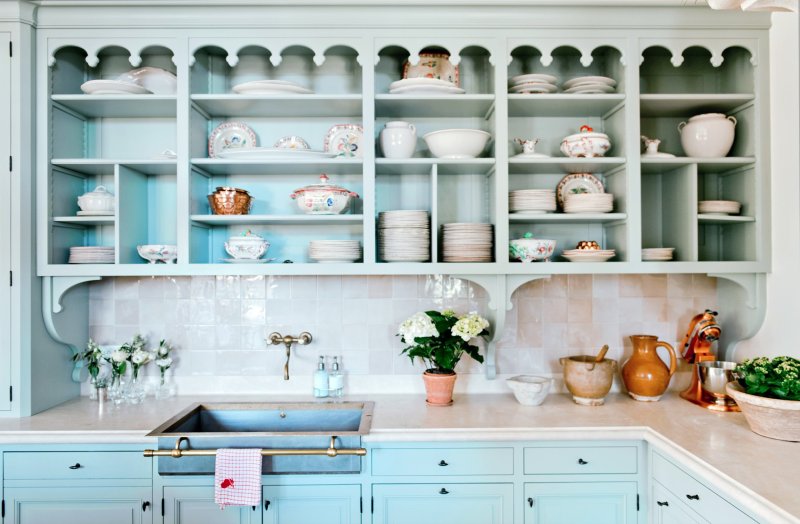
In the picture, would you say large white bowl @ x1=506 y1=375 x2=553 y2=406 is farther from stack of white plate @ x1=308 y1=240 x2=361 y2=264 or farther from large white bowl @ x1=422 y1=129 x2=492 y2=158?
large white bowl @ x1=422 y1=129 x2=492 y2=158

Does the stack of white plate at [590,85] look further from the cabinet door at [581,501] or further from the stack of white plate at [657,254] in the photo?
the cabinet door at [581,501]

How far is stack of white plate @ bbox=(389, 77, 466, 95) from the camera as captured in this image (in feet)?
7.02

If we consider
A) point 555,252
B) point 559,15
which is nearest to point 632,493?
point 555,252

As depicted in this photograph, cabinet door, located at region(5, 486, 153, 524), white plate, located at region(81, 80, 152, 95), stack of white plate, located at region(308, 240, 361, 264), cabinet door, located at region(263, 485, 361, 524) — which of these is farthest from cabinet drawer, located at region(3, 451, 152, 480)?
white plate, located at region(81, 80, 152, 95)

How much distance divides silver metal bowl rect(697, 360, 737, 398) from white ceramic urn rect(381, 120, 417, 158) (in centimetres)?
151

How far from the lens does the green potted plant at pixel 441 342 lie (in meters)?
2.12

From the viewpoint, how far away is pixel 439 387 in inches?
84.7

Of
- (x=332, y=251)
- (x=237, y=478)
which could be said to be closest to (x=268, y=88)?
(x=332, y=251)

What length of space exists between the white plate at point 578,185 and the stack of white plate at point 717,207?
0.40 metres

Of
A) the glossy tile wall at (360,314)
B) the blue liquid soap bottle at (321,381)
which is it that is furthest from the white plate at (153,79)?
the blue liquid soap bottle at (321,381)

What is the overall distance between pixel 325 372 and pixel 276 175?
932 millimetres

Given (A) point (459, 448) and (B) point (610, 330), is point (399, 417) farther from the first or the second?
(B) point (610, 330)

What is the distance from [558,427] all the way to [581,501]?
280mm

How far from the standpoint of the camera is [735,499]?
1.39 metres
